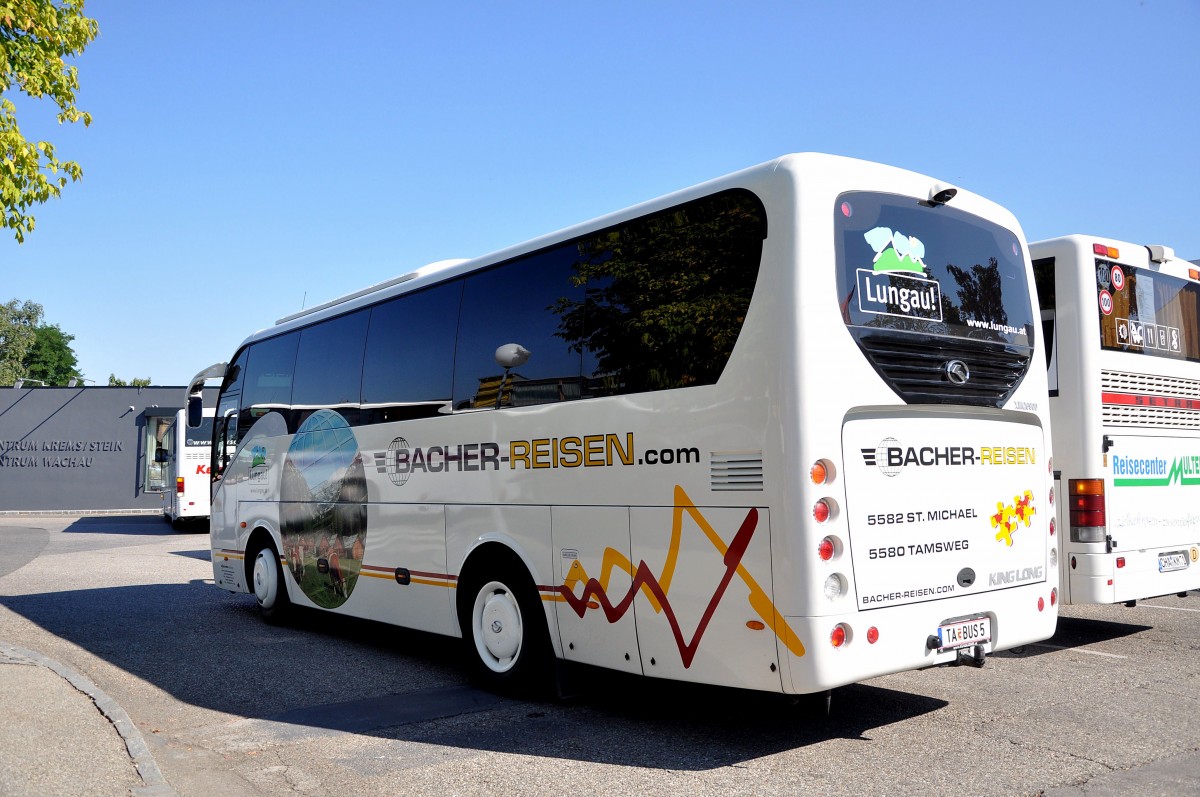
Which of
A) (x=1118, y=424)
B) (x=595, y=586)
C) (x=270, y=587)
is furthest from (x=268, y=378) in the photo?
(x=1118, y=424)

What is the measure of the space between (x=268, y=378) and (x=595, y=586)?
20.5 feet

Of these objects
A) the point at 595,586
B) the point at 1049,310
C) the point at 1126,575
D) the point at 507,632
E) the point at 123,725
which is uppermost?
the point at 1049,310

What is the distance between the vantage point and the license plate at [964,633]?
5.78 meters

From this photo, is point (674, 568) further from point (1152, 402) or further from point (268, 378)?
point (268, 378)

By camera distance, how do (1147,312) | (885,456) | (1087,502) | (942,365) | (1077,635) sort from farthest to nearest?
(1077,635), (1147,312), (1087,502), (942,365), (885,456)

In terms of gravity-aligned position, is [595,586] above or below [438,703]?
above

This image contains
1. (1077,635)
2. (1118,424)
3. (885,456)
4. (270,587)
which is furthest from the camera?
(270,587)

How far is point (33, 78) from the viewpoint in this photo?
30.0 feet

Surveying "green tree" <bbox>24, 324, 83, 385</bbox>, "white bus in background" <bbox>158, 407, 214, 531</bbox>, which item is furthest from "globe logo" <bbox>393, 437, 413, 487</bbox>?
"green tree" <bbox>24, 324, 83, 385</bbox>

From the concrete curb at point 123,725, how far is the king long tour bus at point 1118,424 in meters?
6.76

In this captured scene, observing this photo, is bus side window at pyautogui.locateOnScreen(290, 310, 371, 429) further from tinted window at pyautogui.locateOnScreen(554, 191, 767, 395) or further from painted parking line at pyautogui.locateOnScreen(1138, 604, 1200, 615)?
painted parking line at pyautogui.locateOnScreen(1138, 604, 1200, 615)

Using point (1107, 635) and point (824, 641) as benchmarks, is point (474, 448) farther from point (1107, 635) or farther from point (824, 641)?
point (1107, 635)

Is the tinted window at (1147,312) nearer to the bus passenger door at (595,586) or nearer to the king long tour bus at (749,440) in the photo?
the king long tour bus at (749,440)

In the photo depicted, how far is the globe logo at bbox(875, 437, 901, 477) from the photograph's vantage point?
18.5 feet
